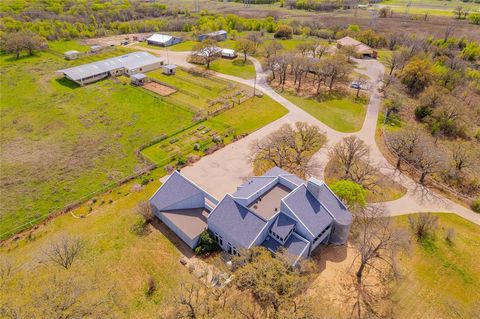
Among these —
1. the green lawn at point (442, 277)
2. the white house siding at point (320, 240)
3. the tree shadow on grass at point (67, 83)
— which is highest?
the tree shadow on grass at point (67, 83)

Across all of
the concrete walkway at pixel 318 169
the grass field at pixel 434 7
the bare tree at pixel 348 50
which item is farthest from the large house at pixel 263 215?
the grass field at pixel 434 7

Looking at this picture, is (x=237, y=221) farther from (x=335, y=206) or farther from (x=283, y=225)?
(x=335, y=206)

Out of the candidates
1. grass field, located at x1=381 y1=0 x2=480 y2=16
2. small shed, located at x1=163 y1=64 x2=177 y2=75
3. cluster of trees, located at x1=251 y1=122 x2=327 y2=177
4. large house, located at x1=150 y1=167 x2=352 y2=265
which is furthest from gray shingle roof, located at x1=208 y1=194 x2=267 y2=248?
grass field, located at x1=381 y1=0 x2=480 y2=16

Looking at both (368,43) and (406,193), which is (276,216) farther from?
(368,43)

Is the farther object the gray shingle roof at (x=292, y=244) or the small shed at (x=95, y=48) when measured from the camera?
the small shed at (x=95, y=48)

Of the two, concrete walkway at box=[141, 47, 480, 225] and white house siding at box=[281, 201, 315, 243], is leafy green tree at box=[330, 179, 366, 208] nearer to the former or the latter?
concrete walkway at box=[141, 47, 480, 225]

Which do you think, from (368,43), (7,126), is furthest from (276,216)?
(368,43)

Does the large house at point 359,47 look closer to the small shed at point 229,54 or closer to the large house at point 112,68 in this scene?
the small shed at point 229,54

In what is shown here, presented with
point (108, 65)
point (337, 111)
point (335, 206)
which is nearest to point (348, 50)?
point (337, 111)
